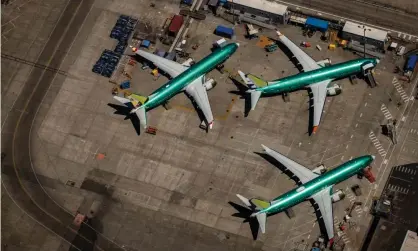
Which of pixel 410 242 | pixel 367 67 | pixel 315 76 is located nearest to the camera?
pixel 410 242

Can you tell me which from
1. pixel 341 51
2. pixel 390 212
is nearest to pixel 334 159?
pixel 390 212

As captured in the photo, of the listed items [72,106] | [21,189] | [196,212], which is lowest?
[21,189]

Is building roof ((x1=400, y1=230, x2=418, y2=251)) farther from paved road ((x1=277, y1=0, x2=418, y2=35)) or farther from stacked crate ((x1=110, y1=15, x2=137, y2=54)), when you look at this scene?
stacked crate ((x1=110, y1=15, x2=137, y2=54))

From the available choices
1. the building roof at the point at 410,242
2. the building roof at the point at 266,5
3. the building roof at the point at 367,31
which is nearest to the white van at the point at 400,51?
the building roof at the point at 367,31

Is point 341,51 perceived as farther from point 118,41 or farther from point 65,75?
point 65,75

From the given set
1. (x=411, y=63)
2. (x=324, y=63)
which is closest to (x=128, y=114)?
(x=324, y=63)

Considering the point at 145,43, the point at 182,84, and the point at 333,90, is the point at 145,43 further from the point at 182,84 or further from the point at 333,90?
the point at 333,90
